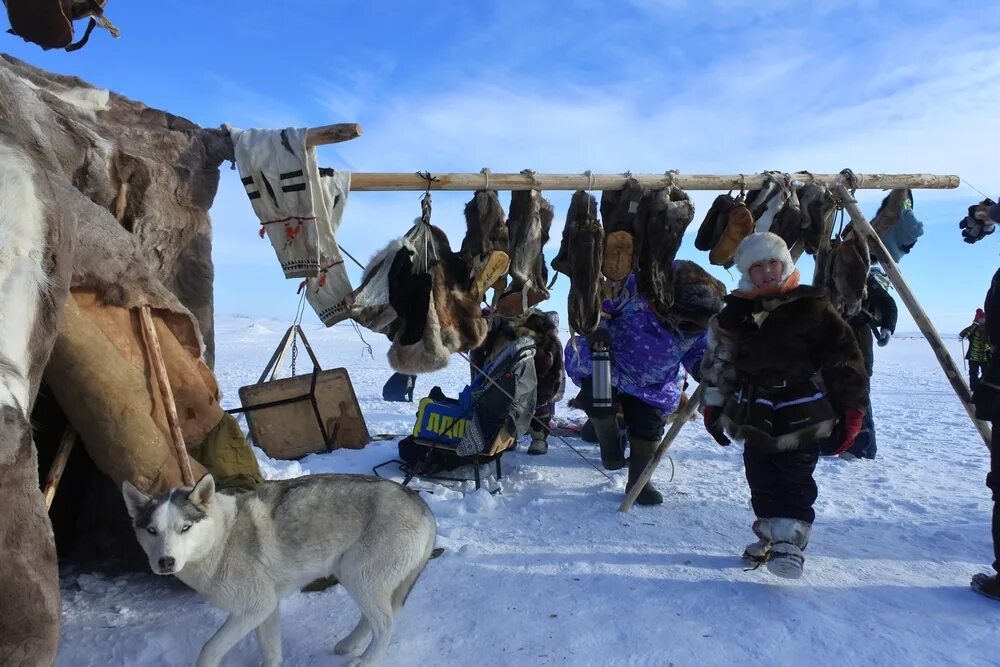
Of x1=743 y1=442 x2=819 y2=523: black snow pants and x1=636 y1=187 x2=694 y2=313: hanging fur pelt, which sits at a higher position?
x1=636 y1=187 x2=694 y2=313: hanging fur pelt

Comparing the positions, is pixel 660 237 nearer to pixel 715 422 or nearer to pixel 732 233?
pixel 732 233

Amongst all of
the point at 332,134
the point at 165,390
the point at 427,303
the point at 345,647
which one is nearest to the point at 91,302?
the point at 165,390

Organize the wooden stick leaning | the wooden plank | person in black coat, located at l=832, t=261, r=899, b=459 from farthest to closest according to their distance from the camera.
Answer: the wooden plank → person in black coat, located at l=832, t=261, r=899, b=459 → the wooden stick leaning

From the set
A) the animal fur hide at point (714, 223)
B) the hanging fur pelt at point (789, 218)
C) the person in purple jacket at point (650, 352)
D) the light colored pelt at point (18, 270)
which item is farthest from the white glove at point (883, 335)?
the light colored pelt at point (18, 270)

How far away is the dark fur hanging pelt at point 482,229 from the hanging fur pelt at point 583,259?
468 millimetres

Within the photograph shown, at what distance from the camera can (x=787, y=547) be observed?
3.23m

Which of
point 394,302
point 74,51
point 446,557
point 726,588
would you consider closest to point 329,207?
point 394,302

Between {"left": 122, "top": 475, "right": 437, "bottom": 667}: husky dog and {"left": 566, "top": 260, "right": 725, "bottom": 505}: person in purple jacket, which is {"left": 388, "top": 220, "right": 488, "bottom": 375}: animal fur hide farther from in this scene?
{"left": 122, "top": 475, "right": 437, "bottom": 667}: husky dog

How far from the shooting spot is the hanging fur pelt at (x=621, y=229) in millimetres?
4301

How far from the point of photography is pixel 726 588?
3.23 metres

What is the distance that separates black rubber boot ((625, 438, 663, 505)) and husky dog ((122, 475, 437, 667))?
8.01ft

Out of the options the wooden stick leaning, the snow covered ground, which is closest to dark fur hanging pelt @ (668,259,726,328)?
the wooden stick leaning

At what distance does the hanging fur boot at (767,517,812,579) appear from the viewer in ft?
10.3

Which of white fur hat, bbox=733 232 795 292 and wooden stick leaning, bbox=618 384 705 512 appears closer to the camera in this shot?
white fur hat, bbox=733 232 795 292
